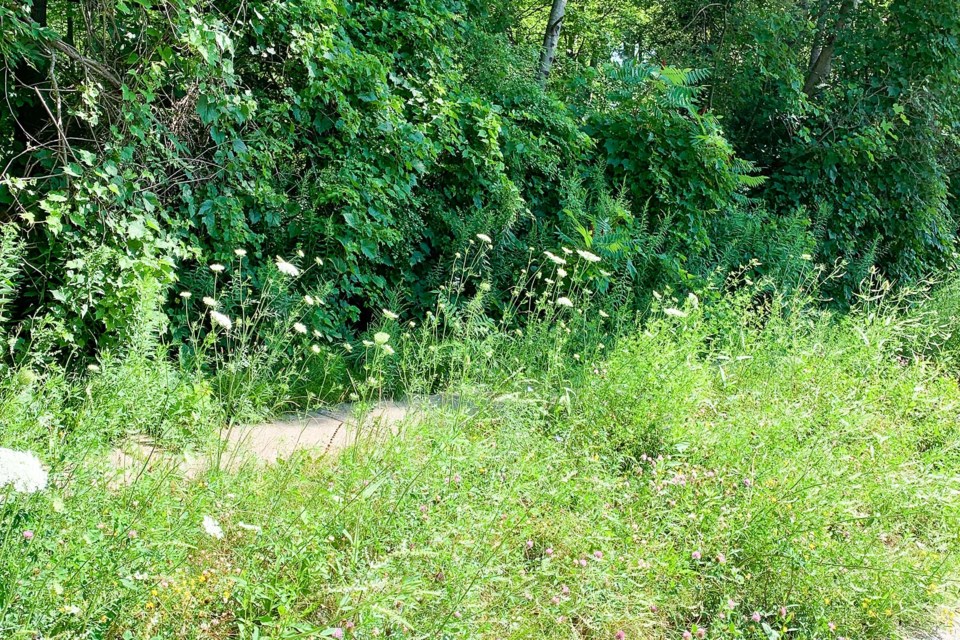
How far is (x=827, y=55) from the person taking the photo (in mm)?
10422

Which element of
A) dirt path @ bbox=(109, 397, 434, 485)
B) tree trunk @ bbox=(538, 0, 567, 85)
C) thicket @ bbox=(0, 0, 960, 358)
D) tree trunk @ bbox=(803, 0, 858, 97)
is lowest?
dirt path @ bbox=(109, 397, 434, 485)

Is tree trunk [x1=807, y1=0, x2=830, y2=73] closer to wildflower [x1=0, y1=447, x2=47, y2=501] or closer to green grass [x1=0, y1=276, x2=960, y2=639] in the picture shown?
green grass [x1=0, y1=276, x2=960, y2=639]

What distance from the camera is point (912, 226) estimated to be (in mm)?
9945

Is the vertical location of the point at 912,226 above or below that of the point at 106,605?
above

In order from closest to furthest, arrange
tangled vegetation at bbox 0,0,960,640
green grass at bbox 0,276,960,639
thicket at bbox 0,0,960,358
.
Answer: green grass at bbox 0,276,960,639 < tangled vegetation at bbox 0,0,960,640 < thicket at bbox 0,0,960,358

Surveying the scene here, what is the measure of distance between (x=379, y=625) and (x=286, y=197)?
335cm

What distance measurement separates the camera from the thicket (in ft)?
13.0

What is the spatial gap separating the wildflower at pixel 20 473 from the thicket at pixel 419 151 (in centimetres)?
187

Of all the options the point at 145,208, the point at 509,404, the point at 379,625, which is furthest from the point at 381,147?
the point at 379,625

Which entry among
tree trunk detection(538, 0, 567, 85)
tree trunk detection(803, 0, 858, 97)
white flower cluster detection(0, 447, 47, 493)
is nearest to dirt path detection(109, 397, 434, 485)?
white flower cluster detection(0, 447, 47, 493)

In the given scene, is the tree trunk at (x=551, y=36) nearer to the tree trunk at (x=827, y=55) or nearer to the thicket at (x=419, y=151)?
the thicket at (x=419, y=151)

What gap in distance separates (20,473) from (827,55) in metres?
11.2

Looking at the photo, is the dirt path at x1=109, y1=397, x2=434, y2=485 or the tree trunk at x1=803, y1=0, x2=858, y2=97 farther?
the tree trunk at x1=803, y1=0, x2=858, y2=97

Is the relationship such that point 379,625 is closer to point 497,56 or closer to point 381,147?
point 381,147
